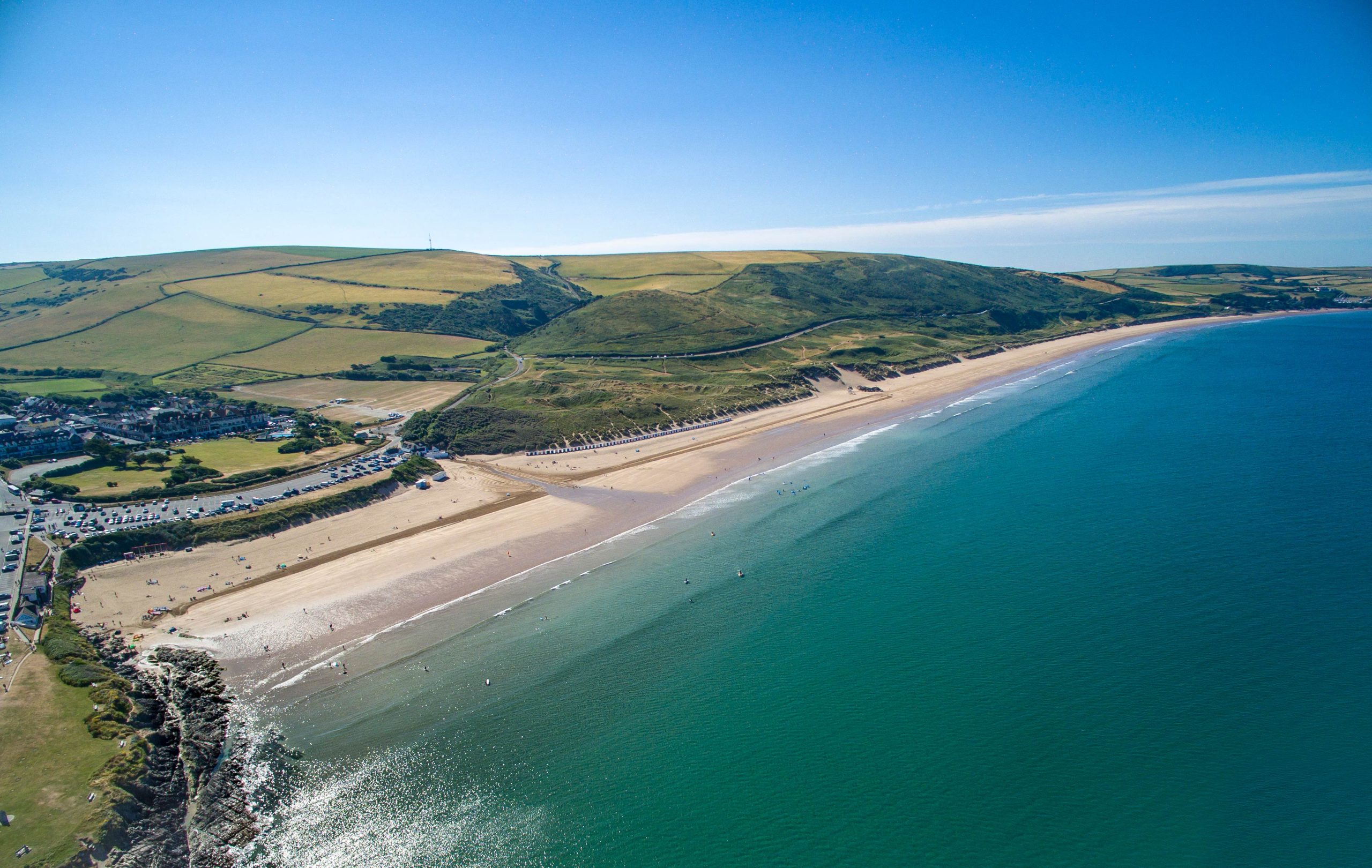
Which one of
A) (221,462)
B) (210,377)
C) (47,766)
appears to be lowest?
(47,766)

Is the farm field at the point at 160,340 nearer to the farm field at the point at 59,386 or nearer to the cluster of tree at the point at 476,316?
the farm field at the point at 59,386

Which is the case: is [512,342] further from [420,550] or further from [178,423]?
[420,550]

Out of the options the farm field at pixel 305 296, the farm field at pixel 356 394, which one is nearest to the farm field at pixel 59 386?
the farm field at pixel 356 394

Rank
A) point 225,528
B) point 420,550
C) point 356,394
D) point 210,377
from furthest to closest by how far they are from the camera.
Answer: point 210,377 → point 356,394 → point 225,528 → point 420,550

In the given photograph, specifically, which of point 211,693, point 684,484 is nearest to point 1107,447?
point 684,484

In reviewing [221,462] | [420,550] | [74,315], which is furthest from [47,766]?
[74,315]
